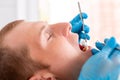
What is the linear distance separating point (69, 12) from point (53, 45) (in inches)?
27.2

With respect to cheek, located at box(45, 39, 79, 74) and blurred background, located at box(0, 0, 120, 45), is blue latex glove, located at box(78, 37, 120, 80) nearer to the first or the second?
cheek, located at box(45, 39, 79, 74)

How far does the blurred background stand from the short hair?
2.30 ft

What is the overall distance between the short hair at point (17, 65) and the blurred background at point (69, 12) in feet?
2.30

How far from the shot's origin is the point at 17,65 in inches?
37.8

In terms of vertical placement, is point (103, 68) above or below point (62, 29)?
below

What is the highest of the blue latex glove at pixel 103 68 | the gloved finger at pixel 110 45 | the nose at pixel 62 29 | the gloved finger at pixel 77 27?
the nose at pixel 62 29

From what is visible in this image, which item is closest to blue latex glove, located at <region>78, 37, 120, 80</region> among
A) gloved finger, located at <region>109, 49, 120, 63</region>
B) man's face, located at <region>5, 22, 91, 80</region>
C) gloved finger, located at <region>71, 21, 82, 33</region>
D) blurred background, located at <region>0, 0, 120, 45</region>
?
gloved finger, located at <region>109, 49, 120, 63</region>

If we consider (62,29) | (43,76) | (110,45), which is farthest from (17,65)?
(110,45)

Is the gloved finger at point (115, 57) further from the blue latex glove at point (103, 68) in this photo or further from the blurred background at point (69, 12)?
the blurred background at point (69, 12)

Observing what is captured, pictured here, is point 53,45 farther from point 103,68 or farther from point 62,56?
point 103,68

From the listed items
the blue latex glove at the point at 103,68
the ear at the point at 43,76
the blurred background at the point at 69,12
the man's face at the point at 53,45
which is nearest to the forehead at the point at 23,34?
the man's face at the point at 53,45

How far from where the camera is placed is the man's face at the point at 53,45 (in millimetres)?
977

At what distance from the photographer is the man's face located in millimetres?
977

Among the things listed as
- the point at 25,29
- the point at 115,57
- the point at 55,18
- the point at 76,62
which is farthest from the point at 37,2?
the point at 115,57
